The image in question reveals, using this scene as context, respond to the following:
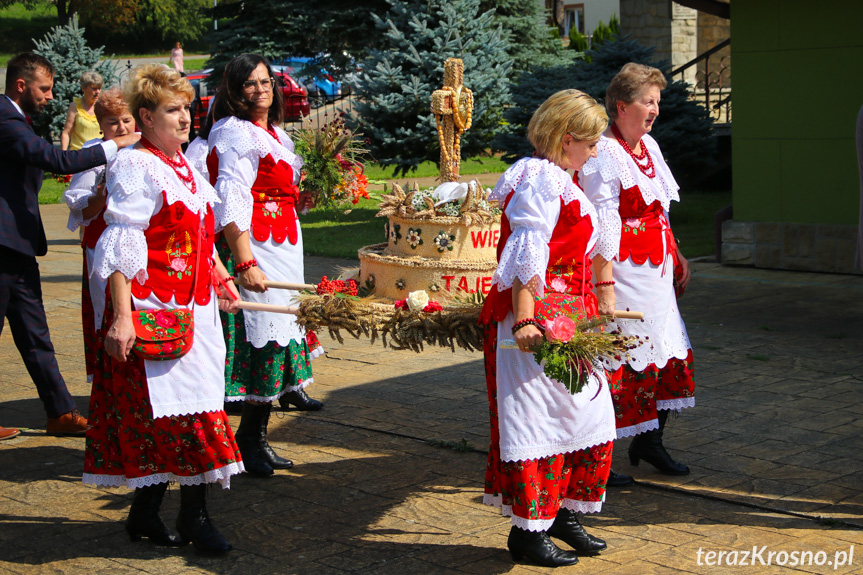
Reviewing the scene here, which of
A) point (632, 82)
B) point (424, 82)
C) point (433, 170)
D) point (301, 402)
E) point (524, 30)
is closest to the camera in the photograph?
point (632, 82)

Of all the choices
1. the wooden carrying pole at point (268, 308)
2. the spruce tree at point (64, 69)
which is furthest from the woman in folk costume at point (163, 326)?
the spruce tree at point (64, 69)

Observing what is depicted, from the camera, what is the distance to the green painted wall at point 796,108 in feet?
32.4

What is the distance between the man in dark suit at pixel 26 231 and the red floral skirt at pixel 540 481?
8.65 ft

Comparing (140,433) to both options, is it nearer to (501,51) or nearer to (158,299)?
(158,299)

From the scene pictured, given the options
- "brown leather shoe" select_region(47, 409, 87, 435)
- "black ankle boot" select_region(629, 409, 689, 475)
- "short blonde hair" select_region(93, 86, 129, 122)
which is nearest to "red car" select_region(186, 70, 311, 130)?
"short blonde hair" select_region(93, 86, 129, 122)

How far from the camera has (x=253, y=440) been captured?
17.4 ft

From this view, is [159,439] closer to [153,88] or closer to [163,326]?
[163,326]

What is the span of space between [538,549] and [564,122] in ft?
5.41

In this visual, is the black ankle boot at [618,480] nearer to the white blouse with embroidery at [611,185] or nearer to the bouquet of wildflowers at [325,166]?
the white blouse with embroidery at [611,185]

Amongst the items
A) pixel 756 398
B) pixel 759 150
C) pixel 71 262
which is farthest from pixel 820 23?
pixel 71 262

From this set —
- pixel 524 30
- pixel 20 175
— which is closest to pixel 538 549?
pixel 20 175

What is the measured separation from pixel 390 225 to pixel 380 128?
885 cm

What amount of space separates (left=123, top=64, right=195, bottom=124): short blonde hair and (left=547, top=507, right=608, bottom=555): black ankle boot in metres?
2.30

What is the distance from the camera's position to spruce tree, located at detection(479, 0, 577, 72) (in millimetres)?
17812
